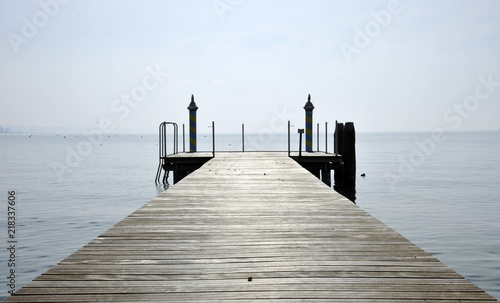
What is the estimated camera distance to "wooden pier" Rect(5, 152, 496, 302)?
3.39 meters

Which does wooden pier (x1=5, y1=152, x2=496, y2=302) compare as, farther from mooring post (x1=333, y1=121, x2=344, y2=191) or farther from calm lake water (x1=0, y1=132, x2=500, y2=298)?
mooring post (x1=333, y1=121, x2=344, y2=191)


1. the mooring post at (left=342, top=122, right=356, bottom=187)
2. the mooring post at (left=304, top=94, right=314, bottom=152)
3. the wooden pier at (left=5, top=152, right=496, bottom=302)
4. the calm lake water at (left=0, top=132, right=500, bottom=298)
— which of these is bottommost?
the calm lake water at (left=0, top=132, right=500, bottom=298)

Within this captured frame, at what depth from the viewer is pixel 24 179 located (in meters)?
29.0

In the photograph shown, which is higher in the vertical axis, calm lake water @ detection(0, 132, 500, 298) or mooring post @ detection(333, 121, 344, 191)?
mooring post @ detection(333, 121, 344, 191)

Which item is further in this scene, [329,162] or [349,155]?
[349,155]

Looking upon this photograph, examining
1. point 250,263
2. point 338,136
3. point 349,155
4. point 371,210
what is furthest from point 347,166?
point 250,263

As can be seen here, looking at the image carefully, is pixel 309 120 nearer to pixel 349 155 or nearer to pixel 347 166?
pixel 349 155

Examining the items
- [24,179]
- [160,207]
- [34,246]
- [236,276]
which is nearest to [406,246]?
[236,276]

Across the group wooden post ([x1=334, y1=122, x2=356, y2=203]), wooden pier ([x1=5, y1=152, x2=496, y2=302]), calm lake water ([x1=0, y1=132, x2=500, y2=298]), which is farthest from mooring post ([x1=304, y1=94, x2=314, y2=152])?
wooden pier ([x1=5, y1=152, x2=496, y2=302])

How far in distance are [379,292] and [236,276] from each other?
1047 mm

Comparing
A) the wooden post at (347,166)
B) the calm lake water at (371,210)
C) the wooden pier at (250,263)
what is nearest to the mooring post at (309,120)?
the wooden post at (347,166)

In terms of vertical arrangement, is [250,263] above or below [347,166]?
below

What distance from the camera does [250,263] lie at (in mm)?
4113

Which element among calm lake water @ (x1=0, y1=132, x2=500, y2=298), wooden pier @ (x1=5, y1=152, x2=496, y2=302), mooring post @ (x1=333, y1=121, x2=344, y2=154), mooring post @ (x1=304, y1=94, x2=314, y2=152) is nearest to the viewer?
wooden pier @ (x1=5, y1=152, x2=496, y2=302)
